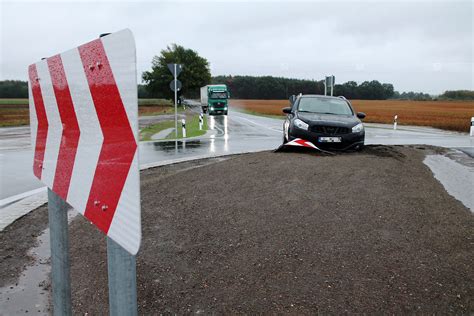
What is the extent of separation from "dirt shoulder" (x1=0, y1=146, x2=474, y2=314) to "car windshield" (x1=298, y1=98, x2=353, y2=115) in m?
5.05

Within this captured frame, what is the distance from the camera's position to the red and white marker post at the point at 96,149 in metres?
1.37

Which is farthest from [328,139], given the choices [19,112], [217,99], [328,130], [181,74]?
[181,74]

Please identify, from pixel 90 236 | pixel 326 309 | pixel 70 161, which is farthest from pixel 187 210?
pixel 70 161

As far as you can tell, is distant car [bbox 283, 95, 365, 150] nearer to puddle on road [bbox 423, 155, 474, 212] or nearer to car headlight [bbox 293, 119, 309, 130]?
car headlight [bbox 293, 119, 309, 130]

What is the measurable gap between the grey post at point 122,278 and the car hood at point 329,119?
365 inches

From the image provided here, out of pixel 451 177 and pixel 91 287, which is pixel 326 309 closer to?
pixel 91 287

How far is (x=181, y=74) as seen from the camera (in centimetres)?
7769

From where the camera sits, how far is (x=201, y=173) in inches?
300

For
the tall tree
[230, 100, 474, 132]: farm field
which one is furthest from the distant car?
the tall tree

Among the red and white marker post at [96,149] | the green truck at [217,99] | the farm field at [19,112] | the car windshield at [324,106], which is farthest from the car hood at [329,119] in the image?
the green truck at [217,99]

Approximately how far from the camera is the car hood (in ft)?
34.0

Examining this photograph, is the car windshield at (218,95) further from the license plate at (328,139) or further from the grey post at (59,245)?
the grey post at (59,245)

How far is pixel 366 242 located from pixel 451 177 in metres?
5.25

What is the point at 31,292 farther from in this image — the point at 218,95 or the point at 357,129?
the point at 218,95
